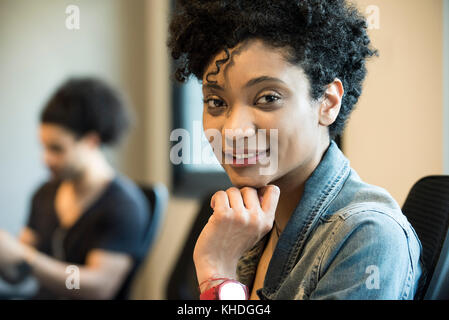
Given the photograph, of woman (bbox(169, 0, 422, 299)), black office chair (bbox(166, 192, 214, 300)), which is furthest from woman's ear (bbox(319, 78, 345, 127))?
black office chair (bbox(166, 192, 214, 300))

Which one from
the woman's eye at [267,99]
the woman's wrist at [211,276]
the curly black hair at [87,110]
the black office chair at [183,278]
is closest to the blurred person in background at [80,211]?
the curly black hair at [87,110]

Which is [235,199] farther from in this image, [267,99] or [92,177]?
[92,177]

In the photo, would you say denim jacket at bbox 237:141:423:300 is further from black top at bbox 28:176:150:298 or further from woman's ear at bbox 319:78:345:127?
black top at bbox 28:176:150:298

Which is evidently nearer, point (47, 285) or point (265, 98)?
point (265, 98)

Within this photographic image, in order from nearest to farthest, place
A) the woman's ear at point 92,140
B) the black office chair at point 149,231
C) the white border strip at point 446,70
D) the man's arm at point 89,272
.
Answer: the white border strip at point 446,70
the man's arm at point 89,272
the black office chair at point 149,231
the woman's ear at point 92,140

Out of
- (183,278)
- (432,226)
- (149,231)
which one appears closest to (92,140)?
(149,231)

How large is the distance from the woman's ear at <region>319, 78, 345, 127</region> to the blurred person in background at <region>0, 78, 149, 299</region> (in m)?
0.84

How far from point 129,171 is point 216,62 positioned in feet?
4.93

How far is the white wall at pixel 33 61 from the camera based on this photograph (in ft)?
5.03

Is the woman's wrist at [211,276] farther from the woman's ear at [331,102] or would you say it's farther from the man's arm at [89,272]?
the man's arm at [89,272]

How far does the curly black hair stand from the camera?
4.45ft

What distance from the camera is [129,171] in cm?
199
